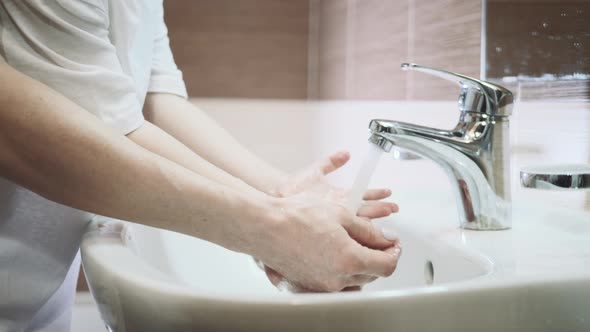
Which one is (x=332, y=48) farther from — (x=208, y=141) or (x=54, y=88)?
(x=54, y=88)

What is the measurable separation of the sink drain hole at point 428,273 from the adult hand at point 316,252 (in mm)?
125

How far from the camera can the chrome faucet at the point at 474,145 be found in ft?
1.79

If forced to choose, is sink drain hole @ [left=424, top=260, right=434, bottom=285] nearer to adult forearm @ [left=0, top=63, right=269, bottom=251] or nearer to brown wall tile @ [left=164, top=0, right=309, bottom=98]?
adult forearm @ [left=0, top=63, right=269, bottom=251]

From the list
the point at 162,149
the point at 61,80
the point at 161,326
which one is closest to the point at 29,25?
the point at 61,80

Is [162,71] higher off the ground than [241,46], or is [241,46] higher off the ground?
[241,46]

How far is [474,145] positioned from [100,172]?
0.34m

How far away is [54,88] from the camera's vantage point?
1.61 ft

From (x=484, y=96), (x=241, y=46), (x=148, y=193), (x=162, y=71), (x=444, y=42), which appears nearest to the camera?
(x=148, y=193)

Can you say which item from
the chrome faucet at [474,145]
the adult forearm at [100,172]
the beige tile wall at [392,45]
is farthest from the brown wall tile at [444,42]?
the adult forearm at [100,172]

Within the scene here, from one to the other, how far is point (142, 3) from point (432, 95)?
1.52 ft

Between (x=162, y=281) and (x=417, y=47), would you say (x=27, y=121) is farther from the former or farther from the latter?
(x=417, y=47)

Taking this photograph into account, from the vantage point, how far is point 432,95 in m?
0.91

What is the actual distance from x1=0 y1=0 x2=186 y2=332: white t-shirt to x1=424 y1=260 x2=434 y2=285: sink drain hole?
0.31 m

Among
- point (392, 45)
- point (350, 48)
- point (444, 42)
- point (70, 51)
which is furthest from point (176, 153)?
point (350, 48)
